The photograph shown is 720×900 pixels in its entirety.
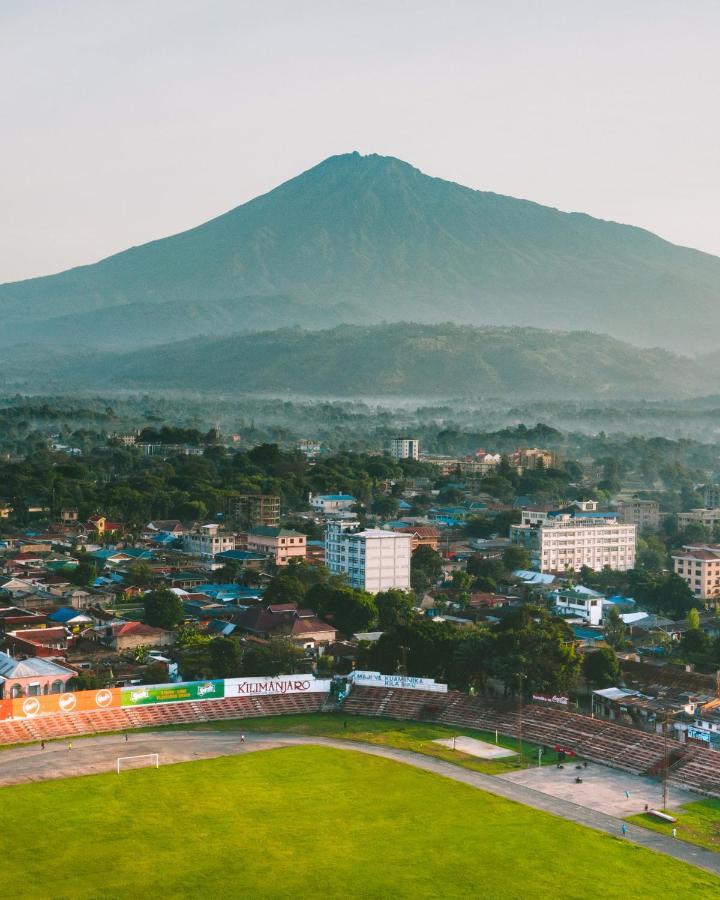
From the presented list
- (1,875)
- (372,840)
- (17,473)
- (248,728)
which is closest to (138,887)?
(1,875)

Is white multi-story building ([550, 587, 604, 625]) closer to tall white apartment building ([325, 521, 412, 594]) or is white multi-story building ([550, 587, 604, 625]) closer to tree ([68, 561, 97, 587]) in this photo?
tall white apartment building ([325, 521, 412, 594])

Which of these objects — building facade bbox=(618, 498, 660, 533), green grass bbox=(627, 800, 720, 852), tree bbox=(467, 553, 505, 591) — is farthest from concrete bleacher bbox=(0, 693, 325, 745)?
building facade bbox=(618, 498, 660, 533)

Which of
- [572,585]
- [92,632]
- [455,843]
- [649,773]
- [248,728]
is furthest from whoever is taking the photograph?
[572,585]

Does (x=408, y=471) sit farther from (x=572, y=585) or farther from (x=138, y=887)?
(x=138, y=887)

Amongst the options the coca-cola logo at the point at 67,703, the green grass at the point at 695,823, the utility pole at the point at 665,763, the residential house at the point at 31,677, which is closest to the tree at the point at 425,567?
the residential house at the point at 31,677

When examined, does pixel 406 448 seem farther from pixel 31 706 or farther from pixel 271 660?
pixel 31 706

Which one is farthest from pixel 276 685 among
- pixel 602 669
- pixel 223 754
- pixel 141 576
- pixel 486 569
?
pixel 486 569

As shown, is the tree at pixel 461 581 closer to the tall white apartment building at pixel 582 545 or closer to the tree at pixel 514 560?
the tree at pixel 514 560
